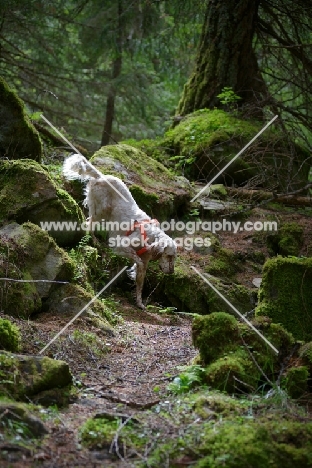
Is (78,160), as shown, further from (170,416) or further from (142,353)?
(170,416)

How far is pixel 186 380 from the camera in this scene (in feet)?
16.2

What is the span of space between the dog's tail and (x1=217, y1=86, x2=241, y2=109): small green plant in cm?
576

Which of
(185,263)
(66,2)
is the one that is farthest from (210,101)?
(185,263)

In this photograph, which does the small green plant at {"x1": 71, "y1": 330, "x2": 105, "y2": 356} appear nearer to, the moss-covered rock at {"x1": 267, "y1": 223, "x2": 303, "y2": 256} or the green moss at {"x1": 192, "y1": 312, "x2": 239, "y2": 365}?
the green moss at {"x1": 192, "y1": 312, "x2": 239, "y2": 365}

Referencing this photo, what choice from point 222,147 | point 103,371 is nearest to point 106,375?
point 103,371

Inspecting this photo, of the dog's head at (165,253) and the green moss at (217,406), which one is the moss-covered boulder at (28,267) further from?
the green moss at (217,406)

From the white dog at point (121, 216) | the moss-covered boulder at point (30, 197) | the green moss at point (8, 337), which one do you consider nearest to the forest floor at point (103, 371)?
the green moss at point (8, 337)

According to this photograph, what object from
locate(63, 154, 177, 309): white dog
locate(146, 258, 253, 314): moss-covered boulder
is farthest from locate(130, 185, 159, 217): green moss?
locate(63, 154, 177, 309): white dog

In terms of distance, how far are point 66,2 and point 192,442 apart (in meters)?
13.3

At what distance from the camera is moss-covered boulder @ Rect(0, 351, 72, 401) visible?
4.29 meters

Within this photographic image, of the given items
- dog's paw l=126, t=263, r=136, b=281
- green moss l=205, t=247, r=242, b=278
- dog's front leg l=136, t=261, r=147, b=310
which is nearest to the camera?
dog's front leg l=136, t=261, r=147, b=310

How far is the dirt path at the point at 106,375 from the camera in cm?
361

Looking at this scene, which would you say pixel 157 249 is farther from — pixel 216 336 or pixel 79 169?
pixel 216 336

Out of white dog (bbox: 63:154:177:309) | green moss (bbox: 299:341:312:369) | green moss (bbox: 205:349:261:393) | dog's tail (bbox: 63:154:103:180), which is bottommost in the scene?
green moss (bbox: 205:349:261:393)
